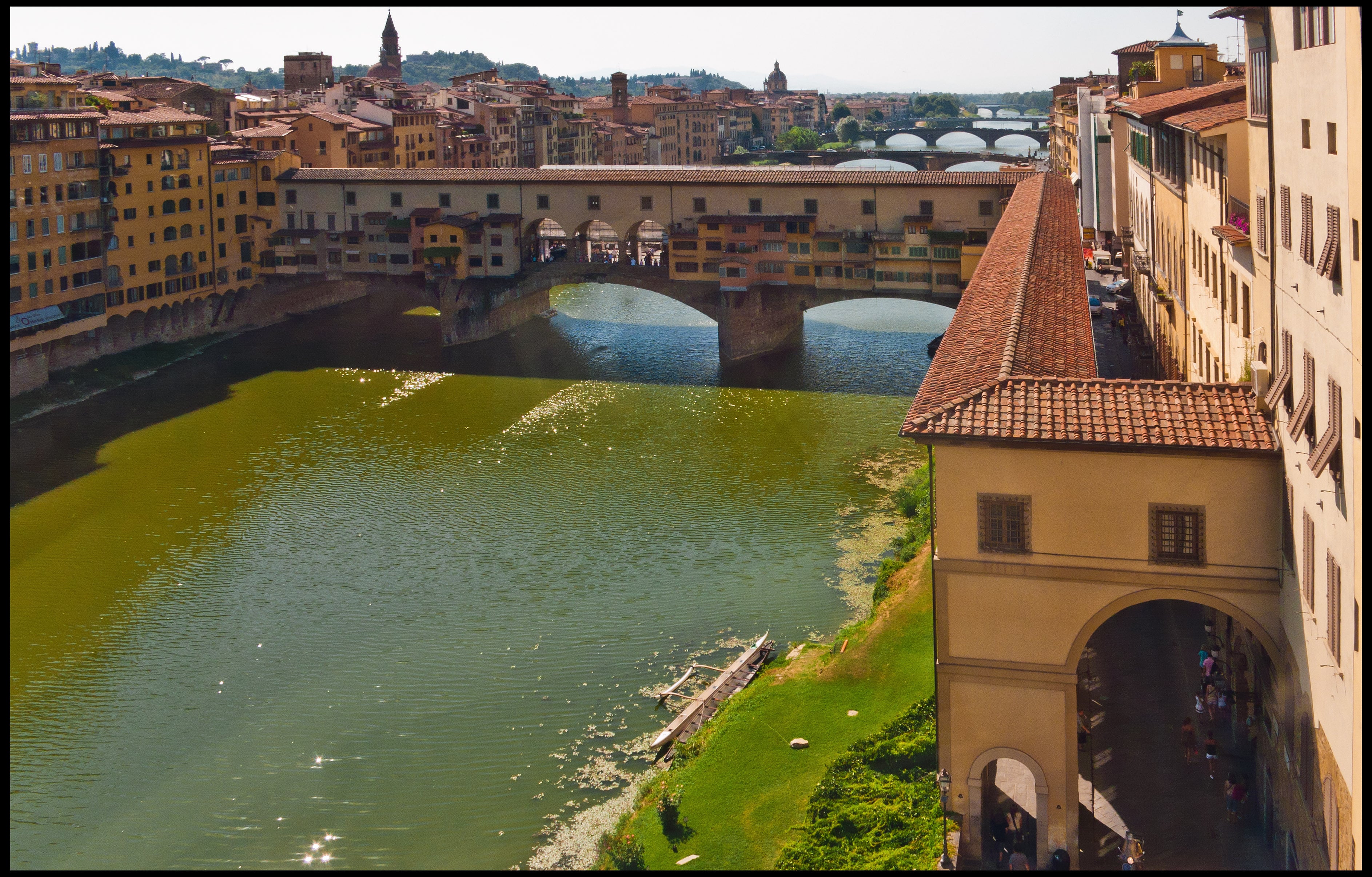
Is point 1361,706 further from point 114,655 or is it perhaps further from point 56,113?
point 56,113

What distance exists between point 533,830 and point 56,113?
3368 centimetres

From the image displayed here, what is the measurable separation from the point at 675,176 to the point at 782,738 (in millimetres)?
32036

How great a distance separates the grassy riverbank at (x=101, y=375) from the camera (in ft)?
132

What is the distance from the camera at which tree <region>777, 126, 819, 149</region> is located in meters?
131

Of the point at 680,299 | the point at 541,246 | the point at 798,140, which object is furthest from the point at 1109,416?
the point at 798,140

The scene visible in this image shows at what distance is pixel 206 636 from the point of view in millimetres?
24344

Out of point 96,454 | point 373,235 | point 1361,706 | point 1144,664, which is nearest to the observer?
point 1361,706

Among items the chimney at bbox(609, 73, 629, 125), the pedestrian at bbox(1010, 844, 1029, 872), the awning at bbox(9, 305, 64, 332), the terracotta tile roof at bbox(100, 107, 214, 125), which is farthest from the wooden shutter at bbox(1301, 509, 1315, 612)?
the chimney at bbox(609, 73, 629, 125)

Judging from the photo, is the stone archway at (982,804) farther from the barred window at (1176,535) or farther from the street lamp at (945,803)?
the barred window at (1176,535)

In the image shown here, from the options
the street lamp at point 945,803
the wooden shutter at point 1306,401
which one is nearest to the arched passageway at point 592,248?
the street lamp at point 945,803

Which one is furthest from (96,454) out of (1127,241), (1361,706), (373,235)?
(1361,706)

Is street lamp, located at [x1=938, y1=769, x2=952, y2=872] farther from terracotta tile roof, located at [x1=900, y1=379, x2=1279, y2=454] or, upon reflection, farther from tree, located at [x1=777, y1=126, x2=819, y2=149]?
tree, located at [x1=777, y1=126, x2=819, y2=149]

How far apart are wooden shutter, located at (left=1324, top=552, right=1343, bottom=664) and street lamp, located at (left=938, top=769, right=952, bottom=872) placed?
428 cm

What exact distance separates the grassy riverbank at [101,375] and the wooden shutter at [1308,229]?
3275 cm
